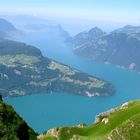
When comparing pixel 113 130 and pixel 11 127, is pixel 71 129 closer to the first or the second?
pixel 113 130

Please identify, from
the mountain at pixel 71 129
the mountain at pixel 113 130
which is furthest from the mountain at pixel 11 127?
the mountain at pixel 113 130

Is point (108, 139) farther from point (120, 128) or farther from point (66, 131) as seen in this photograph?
point (66, 131)

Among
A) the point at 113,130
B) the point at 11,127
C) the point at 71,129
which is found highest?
the point at 11,127

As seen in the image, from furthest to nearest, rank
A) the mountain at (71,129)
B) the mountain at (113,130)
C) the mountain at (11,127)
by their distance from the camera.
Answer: the mountain at (113,130), the mountain at (71,129), the mountain at (11,127)

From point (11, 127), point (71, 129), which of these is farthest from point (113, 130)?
point (71, 129)

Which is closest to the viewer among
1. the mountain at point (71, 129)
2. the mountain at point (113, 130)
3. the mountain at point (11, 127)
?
the mountain at point (11, 127)

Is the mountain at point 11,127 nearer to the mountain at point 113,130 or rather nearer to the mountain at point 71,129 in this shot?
the mountain at point 71,129

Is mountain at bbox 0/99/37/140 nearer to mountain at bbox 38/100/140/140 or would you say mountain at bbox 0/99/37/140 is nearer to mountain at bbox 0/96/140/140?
mountain at bbox 0/96/140/140

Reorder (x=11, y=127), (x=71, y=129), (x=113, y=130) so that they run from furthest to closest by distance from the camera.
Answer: (x=71, y=129)
(x=113, y=130)
(x=11, y=127)

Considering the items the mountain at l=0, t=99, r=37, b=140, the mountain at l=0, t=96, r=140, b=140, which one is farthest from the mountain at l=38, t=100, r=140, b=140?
the mountain at l=0, t=99, r=37, b=140

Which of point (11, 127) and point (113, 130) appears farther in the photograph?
point (113, 130)
